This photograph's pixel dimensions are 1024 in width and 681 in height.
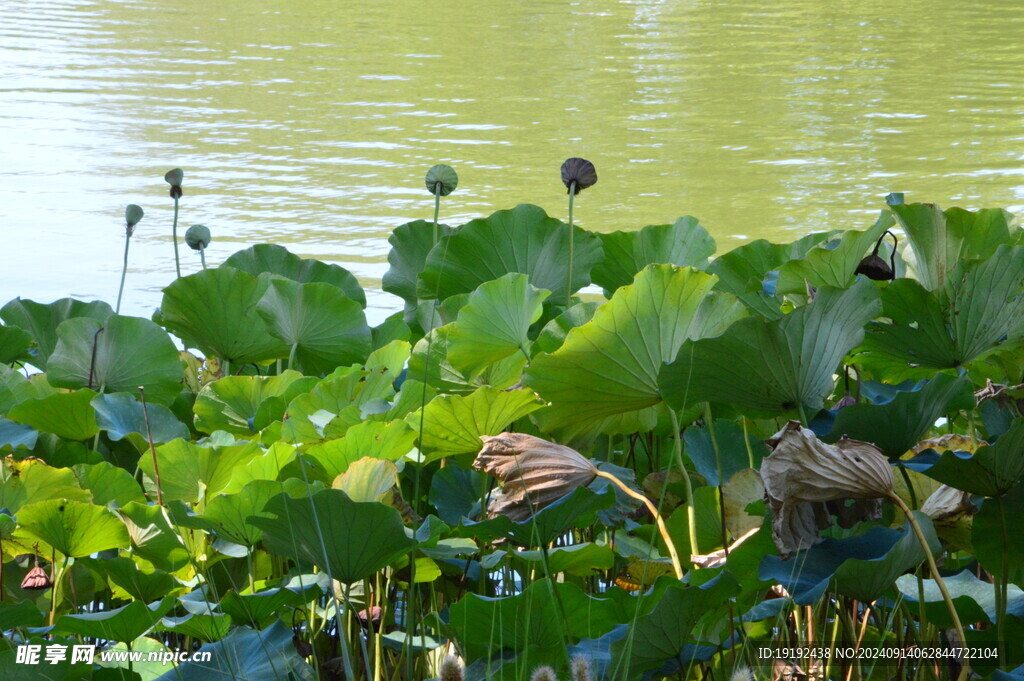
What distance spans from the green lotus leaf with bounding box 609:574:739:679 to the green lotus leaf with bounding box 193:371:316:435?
45cm

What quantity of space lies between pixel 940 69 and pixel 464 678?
7325 millimetres

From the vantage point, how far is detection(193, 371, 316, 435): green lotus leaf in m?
1.13

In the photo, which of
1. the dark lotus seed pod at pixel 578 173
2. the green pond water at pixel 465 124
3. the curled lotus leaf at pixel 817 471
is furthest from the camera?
the green pond water at pixel 465 124

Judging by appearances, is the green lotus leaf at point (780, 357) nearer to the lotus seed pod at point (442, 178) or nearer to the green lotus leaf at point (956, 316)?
the green lotus leaf at point (956, 316)

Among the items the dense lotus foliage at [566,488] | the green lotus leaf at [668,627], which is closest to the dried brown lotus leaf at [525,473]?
the dense lotus foliage at [566,488]

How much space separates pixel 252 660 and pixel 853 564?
39cm

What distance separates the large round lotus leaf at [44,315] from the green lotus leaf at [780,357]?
74cm

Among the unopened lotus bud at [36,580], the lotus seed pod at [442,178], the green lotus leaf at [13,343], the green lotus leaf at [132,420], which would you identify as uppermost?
the lotus seed pod at [442,178]

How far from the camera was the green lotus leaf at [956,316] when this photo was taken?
93 centimetres

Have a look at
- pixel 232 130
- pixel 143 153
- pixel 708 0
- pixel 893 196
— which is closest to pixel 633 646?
pixel 893 196

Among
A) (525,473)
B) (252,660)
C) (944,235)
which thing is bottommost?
(252,660)

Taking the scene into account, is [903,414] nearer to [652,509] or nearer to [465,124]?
[652,509]

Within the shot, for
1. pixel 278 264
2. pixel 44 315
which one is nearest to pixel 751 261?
pixel 278 264

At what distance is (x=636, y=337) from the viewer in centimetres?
92
